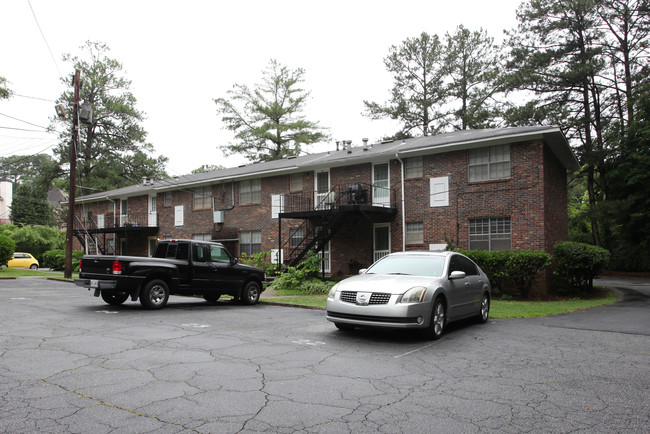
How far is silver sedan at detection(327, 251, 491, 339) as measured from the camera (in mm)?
7469

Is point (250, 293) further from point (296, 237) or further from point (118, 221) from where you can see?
point (118, 221)

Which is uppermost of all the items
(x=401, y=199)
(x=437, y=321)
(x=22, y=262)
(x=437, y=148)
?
(x=437, y=148)

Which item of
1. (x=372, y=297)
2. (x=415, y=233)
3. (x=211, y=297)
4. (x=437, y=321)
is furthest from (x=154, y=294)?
(x=415, y=233)

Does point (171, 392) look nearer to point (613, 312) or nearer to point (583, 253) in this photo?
point (613, 312)

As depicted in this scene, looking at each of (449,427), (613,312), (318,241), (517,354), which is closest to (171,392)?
(449,427)

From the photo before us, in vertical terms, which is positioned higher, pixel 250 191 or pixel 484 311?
pixel 250 191

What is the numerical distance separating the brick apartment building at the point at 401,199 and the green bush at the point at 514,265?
61.8 inches

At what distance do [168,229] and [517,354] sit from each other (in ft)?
85.0

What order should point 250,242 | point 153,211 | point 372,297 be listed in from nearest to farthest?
1. point 372,297
2. point 250,242
3. point 153,211

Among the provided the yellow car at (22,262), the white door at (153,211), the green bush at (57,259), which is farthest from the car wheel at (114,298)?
the yellow car at (22,262)

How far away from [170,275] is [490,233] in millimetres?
11495

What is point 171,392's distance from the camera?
482 cm

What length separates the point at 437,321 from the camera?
800 cm

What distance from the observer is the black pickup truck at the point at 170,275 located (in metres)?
11.2
